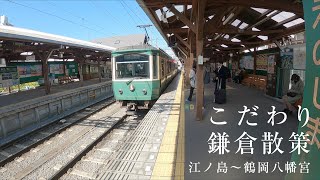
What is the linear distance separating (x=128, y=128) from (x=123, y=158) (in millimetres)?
4791

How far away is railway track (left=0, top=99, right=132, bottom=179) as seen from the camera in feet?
18.3

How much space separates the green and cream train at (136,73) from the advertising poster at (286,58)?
4379 mm

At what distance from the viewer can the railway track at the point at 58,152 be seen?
5586mm

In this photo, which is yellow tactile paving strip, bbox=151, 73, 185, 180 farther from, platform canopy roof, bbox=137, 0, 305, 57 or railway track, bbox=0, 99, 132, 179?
platform canopy roof, bbox=137, 0, 305, 57

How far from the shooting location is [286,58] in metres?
7.82

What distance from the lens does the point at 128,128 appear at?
921 centimetres

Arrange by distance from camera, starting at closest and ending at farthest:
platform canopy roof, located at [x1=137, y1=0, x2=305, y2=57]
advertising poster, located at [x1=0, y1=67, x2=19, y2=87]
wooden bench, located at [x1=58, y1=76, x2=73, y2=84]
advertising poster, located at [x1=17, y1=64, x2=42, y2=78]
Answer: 1. platform canopy roof, located at [x1=137, y1=0, x2=305, y2=57]
2. advertising poster, located at [x1=0, y1=67, x2=19, y2=87]
3. advertising poster, located at [x1=17, y1=64, x2=42, y2=78]
4. wooden bench, located at [x1=58, y1=76, x2=73, y2=84]

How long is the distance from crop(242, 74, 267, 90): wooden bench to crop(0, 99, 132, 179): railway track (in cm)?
680

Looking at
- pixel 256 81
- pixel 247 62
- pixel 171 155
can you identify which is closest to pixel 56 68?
pixel 247 62

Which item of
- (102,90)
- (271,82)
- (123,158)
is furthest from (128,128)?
(102,90)

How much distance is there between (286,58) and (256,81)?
4.58 metres

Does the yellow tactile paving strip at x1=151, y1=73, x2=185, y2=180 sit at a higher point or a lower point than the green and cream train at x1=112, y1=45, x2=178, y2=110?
lower

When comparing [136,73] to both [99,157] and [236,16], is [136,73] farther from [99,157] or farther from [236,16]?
[236,16]

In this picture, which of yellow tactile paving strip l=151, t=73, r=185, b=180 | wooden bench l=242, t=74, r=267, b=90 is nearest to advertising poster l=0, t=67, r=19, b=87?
yellow tactile paving strip l=151, t=73, r=185, b=180
